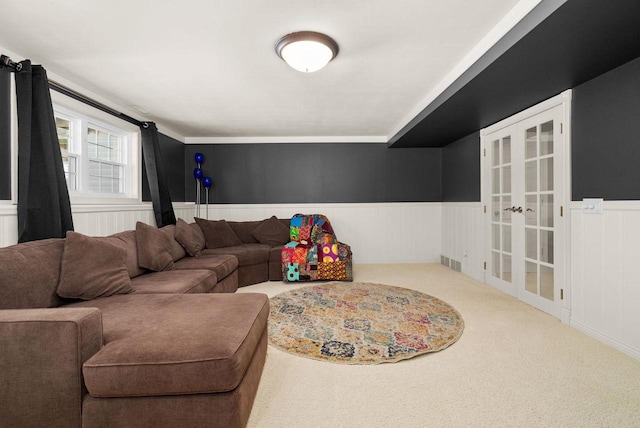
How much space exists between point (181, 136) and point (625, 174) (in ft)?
19.2

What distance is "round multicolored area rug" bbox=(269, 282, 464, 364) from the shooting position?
7.72 ft

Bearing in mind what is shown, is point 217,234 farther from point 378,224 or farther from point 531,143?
point 531,143

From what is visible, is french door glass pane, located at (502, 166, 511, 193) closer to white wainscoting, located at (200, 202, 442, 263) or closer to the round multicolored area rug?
the round multicolored area rug

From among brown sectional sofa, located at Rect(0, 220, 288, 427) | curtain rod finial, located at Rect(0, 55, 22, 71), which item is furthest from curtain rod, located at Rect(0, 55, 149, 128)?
brown sectional sofa, located at Rect(0, 220, 288, 427)

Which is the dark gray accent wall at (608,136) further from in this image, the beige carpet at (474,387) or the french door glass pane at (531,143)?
the beige carpet at (474,387)

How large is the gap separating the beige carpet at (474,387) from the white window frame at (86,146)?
109 inches

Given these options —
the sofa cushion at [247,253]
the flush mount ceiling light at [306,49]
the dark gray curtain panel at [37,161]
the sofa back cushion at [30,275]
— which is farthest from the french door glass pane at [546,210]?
the dark gray curtain panel at [37,161]

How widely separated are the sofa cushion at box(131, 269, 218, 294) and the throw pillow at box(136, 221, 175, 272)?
0.27ft

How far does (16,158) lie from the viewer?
2.53 m

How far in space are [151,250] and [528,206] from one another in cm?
397

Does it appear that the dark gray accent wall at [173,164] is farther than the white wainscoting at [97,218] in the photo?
Yes

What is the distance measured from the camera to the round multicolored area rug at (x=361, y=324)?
2352 millimetres

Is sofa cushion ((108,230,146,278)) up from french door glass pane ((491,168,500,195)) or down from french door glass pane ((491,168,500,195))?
down

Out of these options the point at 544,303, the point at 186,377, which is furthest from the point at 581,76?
the point at 186,377
